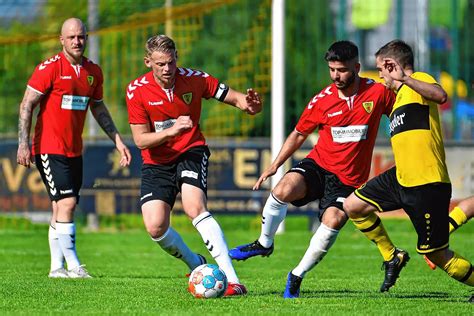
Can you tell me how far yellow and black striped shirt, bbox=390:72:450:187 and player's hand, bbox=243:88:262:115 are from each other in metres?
1.27

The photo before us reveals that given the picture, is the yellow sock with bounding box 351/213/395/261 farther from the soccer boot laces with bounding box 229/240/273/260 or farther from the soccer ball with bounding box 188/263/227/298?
the soccer ball with bounding box 188/263/227/298

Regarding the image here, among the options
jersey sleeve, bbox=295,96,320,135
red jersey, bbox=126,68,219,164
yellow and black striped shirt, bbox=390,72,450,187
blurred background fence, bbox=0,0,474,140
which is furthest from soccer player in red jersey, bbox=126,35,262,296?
blurred background fence, bbox=0,0,474,140

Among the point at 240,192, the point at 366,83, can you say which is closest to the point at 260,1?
the point at 240,192

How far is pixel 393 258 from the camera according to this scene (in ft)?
32.4

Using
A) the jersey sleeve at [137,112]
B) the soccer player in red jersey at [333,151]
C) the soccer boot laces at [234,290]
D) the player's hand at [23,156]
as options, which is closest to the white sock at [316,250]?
the soccer player in red jersey at [333,151]

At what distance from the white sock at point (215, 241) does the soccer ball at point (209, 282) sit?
0.31m

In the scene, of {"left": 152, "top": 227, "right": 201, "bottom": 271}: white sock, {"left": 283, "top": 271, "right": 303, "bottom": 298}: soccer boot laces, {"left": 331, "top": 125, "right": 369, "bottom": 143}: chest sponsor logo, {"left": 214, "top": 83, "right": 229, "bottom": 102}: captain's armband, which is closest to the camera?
{"left": 283, "top": 271, "right": 303, "bottom": 298}: soccer boot laces

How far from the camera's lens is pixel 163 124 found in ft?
32.3

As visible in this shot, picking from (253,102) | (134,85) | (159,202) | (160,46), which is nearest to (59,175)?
(134,85)

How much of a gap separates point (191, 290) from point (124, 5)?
12973mm

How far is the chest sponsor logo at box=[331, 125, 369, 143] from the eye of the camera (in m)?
9.77

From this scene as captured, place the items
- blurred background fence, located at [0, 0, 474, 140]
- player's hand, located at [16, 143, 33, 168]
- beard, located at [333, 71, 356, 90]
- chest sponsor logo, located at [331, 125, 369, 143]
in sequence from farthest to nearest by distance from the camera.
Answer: blurred background fence, located at [0, 0, 474, 140]
player's hand, located at [16, 143, 33, 168]
chest sponsor logo, located at [331, 125, 369, 143]
beard, located at [333, 71, 356, 90]

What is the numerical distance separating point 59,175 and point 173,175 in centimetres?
173

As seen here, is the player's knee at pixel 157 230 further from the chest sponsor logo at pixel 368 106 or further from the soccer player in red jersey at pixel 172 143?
the chest sponsor logo at pixel 368 106
